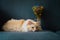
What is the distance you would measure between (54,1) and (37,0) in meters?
0.36

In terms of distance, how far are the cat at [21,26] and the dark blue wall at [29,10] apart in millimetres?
225

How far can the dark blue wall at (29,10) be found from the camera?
277cm

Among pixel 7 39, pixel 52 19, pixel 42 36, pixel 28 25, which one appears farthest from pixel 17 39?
pixel 52 19

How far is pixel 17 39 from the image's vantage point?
181 centimetres

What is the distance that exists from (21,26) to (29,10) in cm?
48

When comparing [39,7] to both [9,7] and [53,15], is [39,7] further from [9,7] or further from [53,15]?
[9,7]

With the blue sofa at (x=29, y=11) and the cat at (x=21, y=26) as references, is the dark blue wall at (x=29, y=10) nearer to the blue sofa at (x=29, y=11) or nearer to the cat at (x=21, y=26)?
the blue sofa at (x=29, y=11)

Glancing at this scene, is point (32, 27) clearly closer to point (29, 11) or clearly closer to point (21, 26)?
point (21, 26)

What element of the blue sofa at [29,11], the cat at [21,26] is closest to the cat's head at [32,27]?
the cat at [21,26]

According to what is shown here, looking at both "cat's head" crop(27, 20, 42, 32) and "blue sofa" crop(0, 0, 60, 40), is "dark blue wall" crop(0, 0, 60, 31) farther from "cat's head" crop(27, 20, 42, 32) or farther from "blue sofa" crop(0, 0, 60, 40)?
"cat's head" crop(27, 20, 42, 32)

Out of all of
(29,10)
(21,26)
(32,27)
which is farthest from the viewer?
(29,10)

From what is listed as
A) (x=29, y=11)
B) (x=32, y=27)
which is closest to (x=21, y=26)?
(x=32, y=27)

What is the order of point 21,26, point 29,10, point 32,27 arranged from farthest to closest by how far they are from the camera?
point 29,10 < point 21,26 < point 32,27

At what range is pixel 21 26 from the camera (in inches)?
97.3
